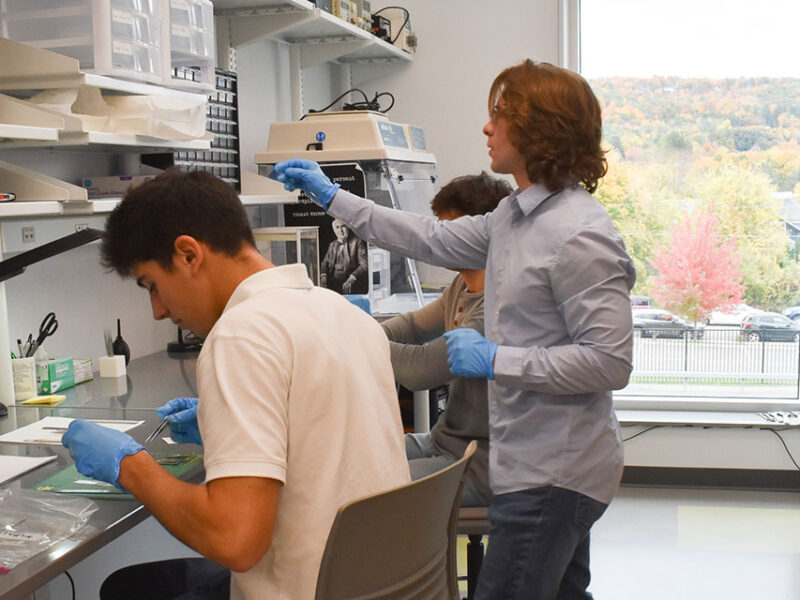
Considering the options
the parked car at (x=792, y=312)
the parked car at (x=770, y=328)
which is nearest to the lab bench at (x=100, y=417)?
the parked car at (x=770, y=328)

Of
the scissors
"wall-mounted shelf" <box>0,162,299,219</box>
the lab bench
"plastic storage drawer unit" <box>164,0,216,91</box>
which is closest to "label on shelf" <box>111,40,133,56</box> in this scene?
"plastic storage drawer unit" <box>164,0,216,91</box>

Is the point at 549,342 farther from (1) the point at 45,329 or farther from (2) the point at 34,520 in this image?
(1) the point at 45,329

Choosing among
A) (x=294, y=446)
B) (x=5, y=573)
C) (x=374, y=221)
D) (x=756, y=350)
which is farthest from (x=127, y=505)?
(x=756, y=350)

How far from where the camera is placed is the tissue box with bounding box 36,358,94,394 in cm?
220

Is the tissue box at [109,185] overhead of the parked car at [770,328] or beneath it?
overhead

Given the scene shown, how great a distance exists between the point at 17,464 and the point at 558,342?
1019 mm

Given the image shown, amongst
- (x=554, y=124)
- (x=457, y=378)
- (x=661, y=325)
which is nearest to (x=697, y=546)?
(x=661, y=325)

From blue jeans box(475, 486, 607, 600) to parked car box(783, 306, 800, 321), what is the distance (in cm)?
269

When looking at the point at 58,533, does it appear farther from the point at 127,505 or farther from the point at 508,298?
the point at 508,298

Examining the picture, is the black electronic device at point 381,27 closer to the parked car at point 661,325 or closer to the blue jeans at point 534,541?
the parked car at point 661,325

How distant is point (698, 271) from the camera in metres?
4.00

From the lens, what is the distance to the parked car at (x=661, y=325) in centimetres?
404

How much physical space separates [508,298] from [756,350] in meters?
2.74

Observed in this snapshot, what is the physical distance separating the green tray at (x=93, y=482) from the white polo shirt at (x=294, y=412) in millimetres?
301
